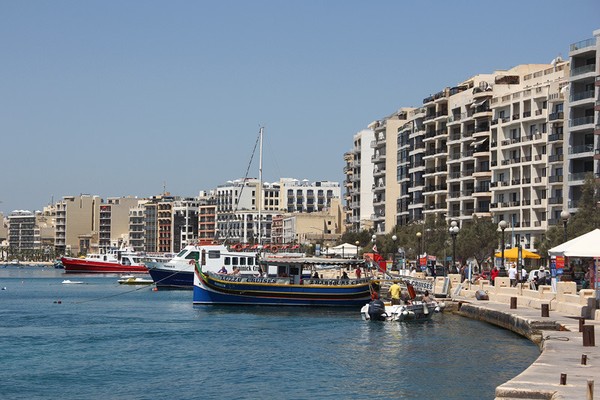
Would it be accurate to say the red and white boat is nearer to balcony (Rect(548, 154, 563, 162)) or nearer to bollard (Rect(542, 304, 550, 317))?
balcony (Rect(548, 154, 563, 162))

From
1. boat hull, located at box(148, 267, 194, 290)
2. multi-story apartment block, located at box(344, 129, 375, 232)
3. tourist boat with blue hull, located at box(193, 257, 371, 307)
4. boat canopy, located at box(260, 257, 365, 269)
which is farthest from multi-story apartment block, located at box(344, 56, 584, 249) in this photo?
tourist boat with blue hull, located at box(193, 257, 371, 307)

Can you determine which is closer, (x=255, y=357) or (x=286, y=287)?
(x=255, y=357)

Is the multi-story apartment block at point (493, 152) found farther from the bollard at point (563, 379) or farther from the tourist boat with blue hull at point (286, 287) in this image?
the bollard at point (563, 379)

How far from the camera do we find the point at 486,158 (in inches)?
3890

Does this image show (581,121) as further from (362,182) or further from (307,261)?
(362,182)

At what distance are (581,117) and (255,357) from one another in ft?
169

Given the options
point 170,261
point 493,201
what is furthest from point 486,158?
point 170,261

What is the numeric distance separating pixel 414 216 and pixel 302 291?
63551 mm

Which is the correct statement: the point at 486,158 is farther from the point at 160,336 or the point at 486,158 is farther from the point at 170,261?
the point at 160,336

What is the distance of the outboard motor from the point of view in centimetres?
4503

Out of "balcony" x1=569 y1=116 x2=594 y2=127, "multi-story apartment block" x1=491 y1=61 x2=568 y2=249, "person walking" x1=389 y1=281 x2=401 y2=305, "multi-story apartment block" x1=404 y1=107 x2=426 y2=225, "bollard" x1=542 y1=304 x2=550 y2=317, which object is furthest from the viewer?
"multi-story apartment block" x1=404 y1=107 x2=426 y2=225

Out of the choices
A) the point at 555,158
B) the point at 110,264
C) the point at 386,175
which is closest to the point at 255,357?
the point at 555,158

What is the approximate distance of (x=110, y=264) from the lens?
14675 centimetres

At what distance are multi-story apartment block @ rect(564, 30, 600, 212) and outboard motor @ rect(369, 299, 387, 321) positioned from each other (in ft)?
117
